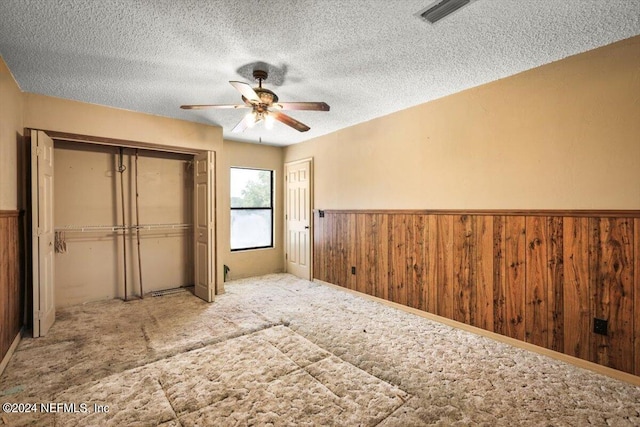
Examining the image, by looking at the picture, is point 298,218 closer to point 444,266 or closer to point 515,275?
point 444,266

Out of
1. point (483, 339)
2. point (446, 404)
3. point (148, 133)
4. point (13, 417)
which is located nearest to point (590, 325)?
point (483, 339)

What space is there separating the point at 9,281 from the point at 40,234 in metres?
0.51

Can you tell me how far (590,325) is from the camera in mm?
2406

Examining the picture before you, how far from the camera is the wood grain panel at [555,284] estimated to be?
2.55 metres

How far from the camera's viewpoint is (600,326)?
7.72 feet

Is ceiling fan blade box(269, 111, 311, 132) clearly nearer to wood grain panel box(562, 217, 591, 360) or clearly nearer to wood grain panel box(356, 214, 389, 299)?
wood grain panel box(356, 214, 389, 299)

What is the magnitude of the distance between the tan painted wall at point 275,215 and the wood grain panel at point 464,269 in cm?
344

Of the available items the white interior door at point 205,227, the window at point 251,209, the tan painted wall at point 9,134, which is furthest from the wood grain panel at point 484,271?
the tan painted wall at point 9,134

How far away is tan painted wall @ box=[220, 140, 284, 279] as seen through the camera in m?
5.29

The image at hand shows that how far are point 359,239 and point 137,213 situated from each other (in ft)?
10.7

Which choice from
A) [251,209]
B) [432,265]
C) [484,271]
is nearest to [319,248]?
[251,209]

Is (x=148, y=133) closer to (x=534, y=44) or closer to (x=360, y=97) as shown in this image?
(x=360, y=97)

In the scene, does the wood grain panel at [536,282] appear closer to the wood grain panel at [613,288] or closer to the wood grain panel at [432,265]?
the wood grain panel at [613,288]

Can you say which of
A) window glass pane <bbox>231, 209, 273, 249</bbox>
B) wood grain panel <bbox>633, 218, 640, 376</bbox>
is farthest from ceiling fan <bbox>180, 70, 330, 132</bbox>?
window glass pane <bbox>231, 209, 273, 249</bbox>
